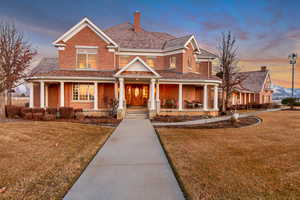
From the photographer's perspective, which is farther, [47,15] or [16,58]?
[47,15]

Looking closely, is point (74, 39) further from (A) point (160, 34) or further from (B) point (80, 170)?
(B) point (80, 170)

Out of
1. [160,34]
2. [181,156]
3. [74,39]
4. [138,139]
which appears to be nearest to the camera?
[181,156]

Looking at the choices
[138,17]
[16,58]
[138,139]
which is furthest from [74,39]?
[138,139]

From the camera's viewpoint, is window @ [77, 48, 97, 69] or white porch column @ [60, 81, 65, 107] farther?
window @ [77, 48, 97, 69]

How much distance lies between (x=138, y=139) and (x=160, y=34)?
20.2 meters

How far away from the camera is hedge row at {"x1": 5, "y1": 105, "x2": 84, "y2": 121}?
12.5 m

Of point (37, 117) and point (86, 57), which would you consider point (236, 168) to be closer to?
point (37, 117)

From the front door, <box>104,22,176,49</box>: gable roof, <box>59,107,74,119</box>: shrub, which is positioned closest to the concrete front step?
the front door

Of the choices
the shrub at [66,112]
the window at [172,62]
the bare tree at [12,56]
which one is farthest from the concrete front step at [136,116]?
the bare tree at [12,56]

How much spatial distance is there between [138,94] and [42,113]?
9512mm

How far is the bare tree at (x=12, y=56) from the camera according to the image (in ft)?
45.1

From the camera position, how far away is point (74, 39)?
1641 cm

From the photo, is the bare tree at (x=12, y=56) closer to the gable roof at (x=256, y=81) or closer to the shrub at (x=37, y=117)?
the shrub at (x=37, y=117)

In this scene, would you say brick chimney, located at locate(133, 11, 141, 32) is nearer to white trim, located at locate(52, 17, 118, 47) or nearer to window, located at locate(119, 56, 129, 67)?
window, located at locate(119, 56, 129, 67)
